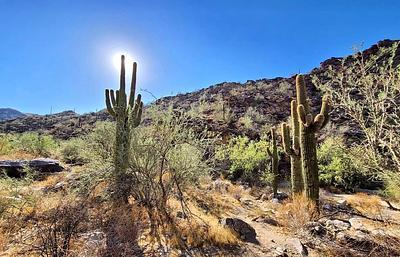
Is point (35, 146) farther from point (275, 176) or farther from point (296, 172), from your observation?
point (296, 172)

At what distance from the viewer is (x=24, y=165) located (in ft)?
44.8

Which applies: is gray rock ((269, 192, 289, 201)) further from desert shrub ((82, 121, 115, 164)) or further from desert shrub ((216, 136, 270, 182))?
desert shrub ((82, 121, 115, 164))

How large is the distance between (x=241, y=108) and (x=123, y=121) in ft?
83.1

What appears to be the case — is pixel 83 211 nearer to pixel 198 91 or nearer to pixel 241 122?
pixel 241 122

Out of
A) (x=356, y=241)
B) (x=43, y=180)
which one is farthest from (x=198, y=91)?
(x=356, y=241)

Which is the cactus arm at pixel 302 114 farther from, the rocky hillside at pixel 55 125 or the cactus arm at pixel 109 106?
the rocky hillside at pixel 55 125

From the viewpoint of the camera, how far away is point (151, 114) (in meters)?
9.26

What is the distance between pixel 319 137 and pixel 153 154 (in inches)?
804

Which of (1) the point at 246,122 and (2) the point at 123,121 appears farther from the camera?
(1) the point at 246,122

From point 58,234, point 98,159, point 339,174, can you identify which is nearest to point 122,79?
point 98,159

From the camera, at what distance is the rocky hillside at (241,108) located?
28.4 metres

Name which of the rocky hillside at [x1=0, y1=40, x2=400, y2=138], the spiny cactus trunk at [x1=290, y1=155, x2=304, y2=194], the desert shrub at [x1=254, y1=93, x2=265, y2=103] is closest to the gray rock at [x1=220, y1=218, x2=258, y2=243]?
the spiny cactus trunk at [x1=290, y1=155, x2=304, y2=194]

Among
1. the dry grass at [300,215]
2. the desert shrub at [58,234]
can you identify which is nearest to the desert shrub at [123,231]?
the desert shrub at [58,234]

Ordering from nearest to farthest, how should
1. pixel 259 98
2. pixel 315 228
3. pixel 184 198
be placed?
pixel 315 228 < pixel 184 198 < pixel 259 98
